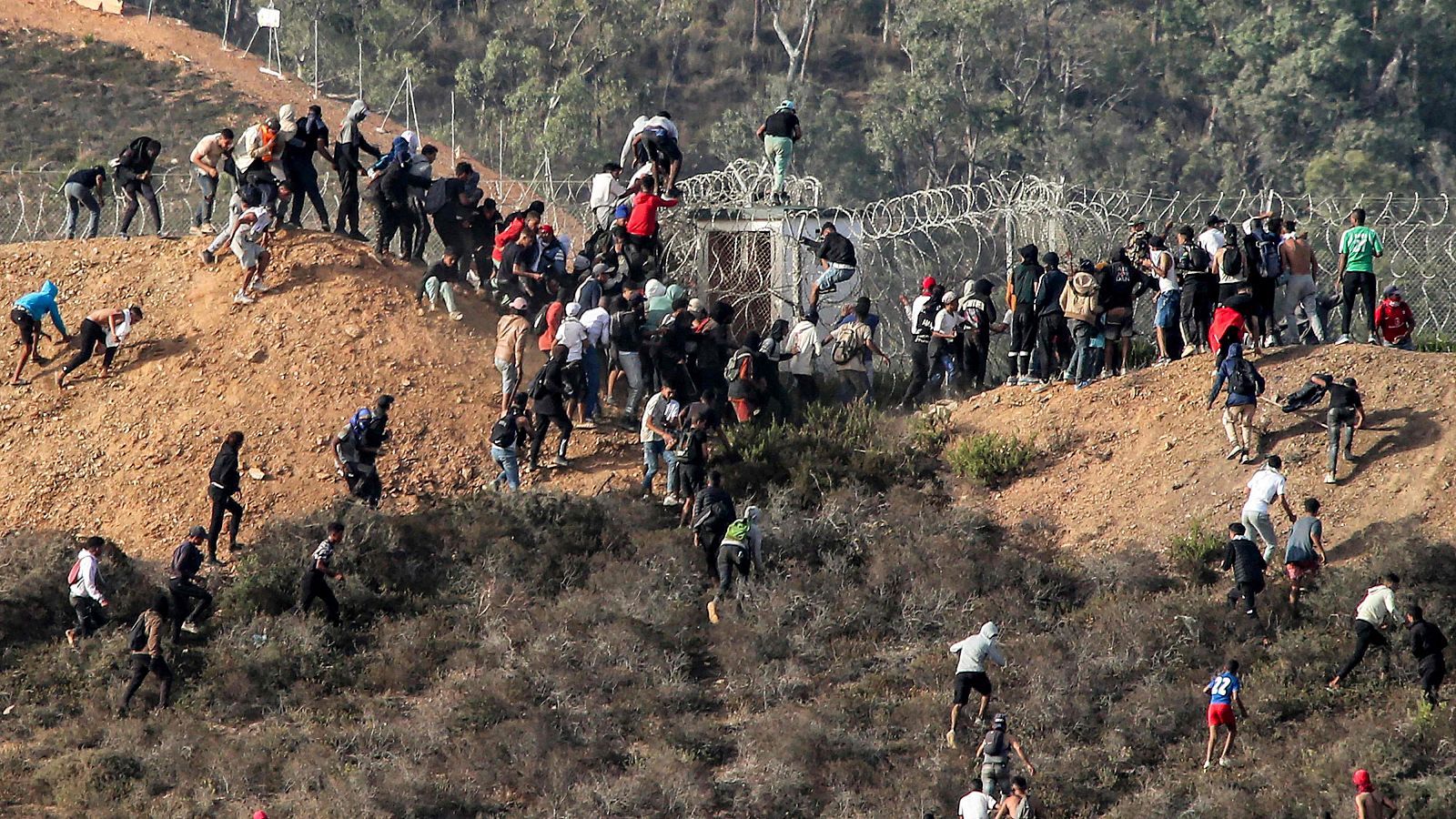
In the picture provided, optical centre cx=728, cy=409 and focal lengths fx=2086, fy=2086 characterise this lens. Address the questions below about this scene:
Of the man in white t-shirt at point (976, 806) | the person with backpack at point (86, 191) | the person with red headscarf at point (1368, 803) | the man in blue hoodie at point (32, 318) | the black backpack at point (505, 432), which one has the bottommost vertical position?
the man in white t-shirt at point (976, 806)

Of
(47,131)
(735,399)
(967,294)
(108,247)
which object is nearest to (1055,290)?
(967,294)

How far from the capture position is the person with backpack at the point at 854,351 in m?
21.0

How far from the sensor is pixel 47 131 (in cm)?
4238

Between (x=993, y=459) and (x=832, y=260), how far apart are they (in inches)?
114

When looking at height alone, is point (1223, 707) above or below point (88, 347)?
below

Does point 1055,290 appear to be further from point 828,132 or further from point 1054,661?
point 828,132

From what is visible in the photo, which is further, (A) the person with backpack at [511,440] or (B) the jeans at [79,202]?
(B) the jeans at [79,202]

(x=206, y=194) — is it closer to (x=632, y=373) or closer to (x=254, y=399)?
Answer: (x=254, y=399)

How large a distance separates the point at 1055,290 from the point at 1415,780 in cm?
633

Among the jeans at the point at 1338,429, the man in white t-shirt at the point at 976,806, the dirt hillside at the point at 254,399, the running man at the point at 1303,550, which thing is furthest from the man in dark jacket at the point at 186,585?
the jeans at the point at 1338,429

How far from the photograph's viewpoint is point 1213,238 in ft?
66.5

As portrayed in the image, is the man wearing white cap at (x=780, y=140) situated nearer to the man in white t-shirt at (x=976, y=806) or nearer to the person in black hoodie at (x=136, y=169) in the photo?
the person in black hoodie at (x=136, y=169)

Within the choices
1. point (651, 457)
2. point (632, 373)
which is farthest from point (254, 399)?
point (651, 457)

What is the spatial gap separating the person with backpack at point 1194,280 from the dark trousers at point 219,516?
917 centimetres
